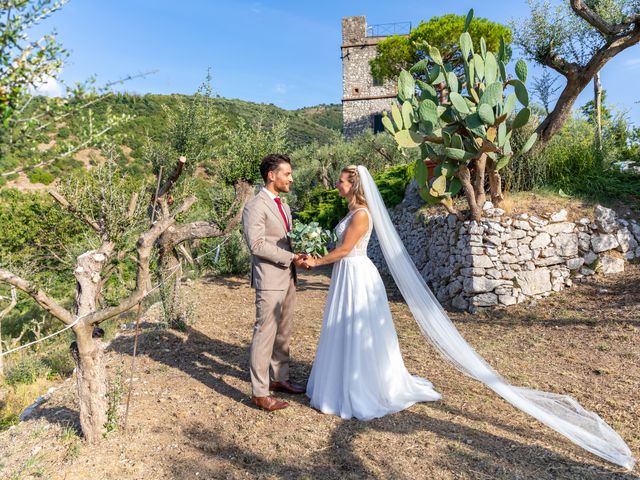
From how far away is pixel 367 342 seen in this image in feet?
13.3

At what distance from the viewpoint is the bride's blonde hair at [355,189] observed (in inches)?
163

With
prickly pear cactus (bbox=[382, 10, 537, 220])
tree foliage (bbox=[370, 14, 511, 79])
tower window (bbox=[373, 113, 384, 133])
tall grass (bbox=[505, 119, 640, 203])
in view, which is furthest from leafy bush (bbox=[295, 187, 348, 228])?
tower window (bbox=[373, 113, 384, 133])

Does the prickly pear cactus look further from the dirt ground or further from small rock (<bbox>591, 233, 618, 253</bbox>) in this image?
the dirt ground

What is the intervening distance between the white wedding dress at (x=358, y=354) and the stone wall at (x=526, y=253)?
11.9ft

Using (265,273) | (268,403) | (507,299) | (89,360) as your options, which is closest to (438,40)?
(507,299)

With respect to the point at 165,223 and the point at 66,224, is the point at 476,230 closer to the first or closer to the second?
the point at 165,223

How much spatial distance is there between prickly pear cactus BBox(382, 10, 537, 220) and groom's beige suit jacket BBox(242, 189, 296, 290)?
140 inches

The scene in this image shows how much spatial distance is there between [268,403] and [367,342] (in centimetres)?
99

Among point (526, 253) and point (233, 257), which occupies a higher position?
point (526, 253)

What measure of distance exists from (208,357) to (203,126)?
449cm

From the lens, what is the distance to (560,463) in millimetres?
3141

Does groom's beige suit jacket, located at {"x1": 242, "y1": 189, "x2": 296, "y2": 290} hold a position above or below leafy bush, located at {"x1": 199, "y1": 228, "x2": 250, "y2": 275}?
above

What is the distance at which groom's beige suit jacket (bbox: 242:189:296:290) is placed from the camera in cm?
394

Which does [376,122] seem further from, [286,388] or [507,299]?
[286,388]
